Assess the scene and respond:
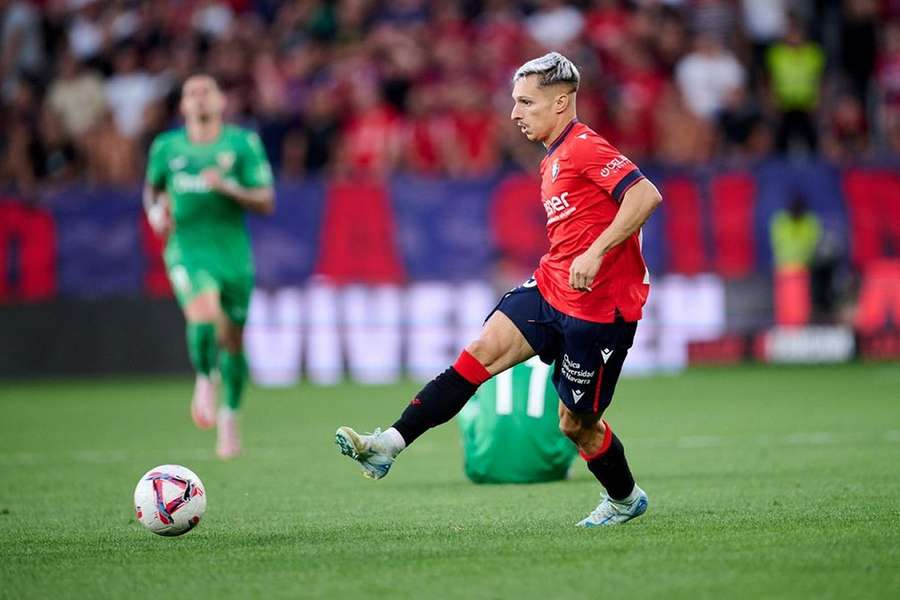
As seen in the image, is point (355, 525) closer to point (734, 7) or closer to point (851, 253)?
point (851, 253)

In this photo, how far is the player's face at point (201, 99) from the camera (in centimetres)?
1173

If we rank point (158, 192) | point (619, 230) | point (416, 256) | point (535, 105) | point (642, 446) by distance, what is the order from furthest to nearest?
point (416, 256) → point (158, 192) → point (642, 446) → point (535, 105) → point (619, 230)

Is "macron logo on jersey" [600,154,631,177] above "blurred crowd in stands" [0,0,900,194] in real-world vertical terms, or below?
below

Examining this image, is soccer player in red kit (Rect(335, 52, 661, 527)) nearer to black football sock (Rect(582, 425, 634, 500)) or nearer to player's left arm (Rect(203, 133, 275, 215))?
black football sock (Rect(582, 425, 634, 500))

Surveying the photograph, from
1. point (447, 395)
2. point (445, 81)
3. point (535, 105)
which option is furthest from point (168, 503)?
point (445, 81)

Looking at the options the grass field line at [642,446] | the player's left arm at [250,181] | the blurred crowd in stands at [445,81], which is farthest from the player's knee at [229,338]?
the blurred crowd in stands at [445,81]

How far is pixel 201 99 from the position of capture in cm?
1179

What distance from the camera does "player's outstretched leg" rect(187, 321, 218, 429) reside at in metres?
11.8

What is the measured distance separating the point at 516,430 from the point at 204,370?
3.46 metres

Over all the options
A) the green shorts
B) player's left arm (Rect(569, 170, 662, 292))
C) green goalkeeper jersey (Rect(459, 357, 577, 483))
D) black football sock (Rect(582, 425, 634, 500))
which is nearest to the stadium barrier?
the green shorts

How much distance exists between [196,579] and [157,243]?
48.4 feet

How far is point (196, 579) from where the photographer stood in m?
5.96

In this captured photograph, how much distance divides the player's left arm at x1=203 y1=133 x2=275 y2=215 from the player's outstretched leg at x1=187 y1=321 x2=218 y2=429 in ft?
3.29

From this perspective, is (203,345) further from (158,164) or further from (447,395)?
(447,395)
